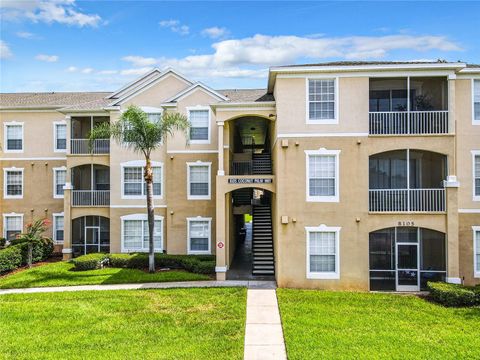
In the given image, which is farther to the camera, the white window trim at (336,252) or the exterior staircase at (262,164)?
the exterior staircase at (262,164)

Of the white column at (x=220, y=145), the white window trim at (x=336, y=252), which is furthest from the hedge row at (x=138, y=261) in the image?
the white window trim at (x=336, y=252)

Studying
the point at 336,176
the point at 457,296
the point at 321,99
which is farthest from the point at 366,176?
the point at 457,296

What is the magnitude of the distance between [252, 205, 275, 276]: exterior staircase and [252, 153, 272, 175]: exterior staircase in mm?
2138

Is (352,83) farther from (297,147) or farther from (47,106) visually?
(47,106)

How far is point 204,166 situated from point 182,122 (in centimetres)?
345

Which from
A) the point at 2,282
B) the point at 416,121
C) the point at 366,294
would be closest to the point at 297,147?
the point at 416,121

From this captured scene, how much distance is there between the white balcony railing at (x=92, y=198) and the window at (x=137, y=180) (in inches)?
63.8

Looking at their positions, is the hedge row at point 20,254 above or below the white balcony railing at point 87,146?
below

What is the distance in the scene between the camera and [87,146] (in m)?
24.1

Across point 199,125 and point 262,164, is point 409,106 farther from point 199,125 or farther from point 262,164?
point 199,125

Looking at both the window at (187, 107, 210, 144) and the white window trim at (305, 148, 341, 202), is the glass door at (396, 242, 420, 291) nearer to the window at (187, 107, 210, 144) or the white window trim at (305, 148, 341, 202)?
the white window trim at (305, 148, 341, 202)

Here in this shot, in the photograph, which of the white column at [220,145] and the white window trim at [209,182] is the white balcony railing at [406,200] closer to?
the white column at [220,145]

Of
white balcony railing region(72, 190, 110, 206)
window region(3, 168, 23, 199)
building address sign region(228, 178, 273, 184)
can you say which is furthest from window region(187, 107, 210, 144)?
window region(3, 168, 23, 199)

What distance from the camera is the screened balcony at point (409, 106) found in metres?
17.2
